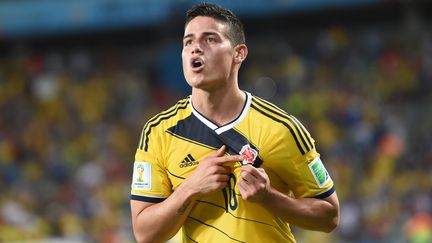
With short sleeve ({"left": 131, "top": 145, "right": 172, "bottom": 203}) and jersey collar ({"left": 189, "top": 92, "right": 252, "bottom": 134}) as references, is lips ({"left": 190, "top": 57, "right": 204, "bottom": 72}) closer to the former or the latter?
jersey collar ({"left": 189, "top": 92, "right": 252, "bottom": 134})

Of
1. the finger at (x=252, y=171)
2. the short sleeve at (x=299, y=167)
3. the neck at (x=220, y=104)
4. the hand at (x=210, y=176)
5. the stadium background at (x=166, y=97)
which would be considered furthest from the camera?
the stadium background at (x=166, y=97)

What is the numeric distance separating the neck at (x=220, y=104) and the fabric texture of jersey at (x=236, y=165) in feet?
0.09

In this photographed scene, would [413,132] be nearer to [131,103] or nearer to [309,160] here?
[131,103]

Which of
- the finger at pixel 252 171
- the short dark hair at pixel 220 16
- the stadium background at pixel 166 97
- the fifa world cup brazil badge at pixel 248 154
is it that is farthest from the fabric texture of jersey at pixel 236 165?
the stadium background at pixel 166 97

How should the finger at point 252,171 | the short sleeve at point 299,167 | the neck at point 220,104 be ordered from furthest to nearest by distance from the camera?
the neck at point 220,104 < the short sleeve at point 299,167 < the finger at point 252,171

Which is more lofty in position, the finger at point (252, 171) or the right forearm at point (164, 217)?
the finger at point (252, 171)

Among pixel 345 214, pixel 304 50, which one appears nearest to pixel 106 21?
pixel 304 50

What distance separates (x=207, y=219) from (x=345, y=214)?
932cm

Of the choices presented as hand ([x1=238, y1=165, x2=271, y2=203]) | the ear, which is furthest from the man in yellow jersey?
hand ([x1=238, y1=165, x2=271, y2=203])

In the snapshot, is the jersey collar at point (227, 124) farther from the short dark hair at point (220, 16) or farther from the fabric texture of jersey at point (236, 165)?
the short dark hair at point (220, 16)

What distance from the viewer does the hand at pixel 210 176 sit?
137 inches

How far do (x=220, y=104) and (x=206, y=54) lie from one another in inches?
9.8

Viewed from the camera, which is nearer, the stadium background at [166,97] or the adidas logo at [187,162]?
the adidas logo at [187,162]

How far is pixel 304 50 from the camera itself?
18.9 meters
